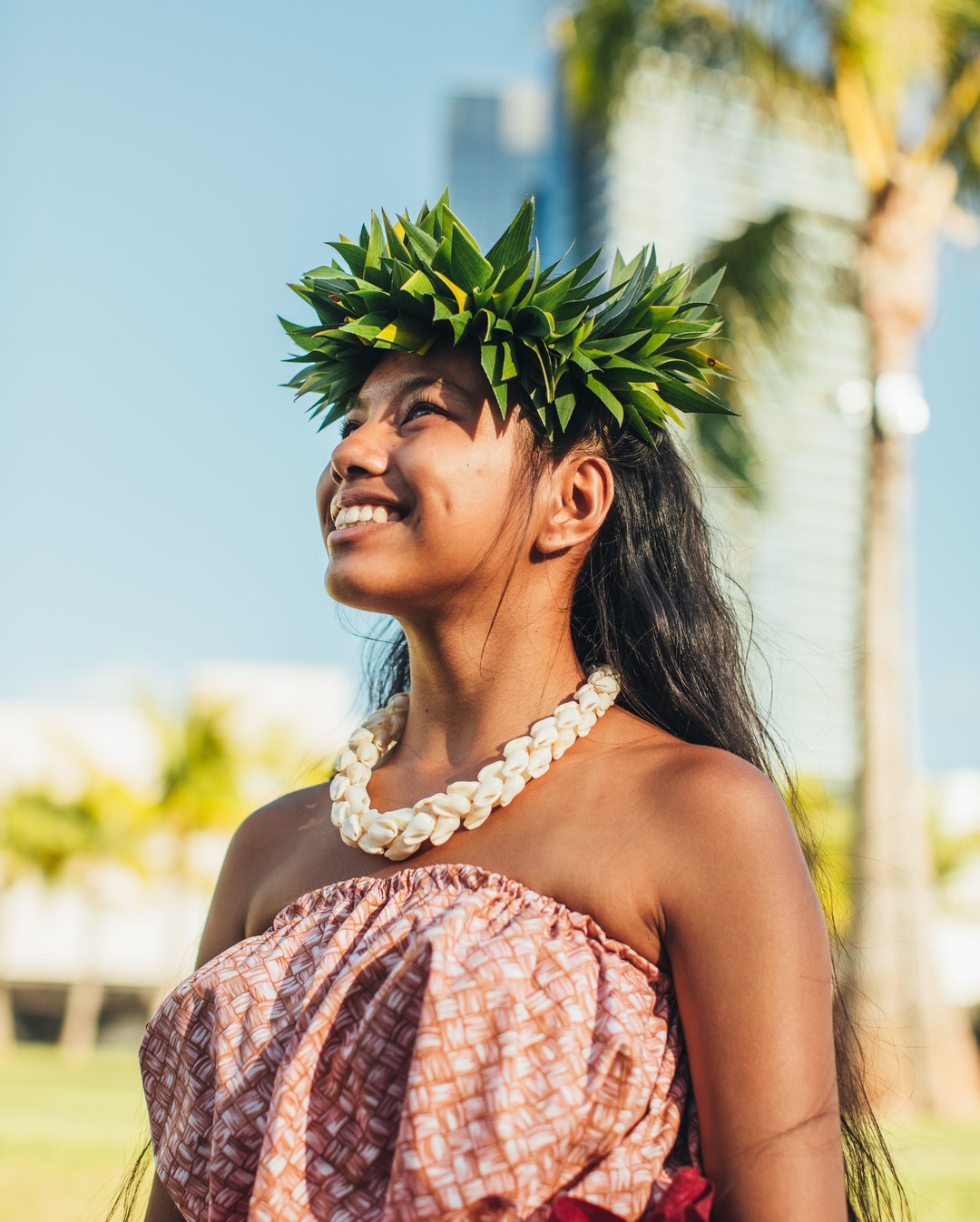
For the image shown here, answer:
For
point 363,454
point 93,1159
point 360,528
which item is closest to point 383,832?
point 360,528

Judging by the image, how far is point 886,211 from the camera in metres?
11.6

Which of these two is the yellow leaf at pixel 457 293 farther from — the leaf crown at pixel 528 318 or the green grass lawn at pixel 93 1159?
the green grass lawn at pixel 93 1159

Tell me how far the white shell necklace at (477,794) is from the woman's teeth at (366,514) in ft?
1.37

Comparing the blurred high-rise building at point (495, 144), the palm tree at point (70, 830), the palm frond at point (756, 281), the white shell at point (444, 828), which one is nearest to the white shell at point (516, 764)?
the white shell at point (444, 828)

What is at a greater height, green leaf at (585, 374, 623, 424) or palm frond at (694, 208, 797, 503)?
palm frond at (694, 208, 797, 503)

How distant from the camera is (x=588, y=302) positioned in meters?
2.31

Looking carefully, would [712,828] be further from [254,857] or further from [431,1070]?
[254,857]

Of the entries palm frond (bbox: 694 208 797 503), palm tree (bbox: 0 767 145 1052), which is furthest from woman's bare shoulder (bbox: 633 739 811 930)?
palm tree (bbox: 0 767 145 1052)

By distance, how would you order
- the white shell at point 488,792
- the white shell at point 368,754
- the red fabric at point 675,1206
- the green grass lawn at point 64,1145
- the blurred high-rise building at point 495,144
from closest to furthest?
the red fabric at point 675,1206 → the white shell at point 488,792 → the white shell at point 368,754 → the green grass lawn at point 64,1145 → the blurred high-rise building at point 495,144

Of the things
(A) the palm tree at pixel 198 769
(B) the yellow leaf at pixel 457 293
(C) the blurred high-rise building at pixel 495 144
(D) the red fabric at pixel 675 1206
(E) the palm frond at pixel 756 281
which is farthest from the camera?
(C) the blurred high-rise building at pixel 495 144

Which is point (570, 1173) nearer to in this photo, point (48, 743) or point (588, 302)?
point (588, 302)

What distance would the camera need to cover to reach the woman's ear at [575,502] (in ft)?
7.62

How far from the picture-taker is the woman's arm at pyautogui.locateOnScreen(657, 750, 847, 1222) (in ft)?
6.03

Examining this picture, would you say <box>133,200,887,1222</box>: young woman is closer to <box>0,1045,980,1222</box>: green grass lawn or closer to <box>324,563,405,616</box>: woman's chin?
<box>324,563,405,616</box>: woman's chin
